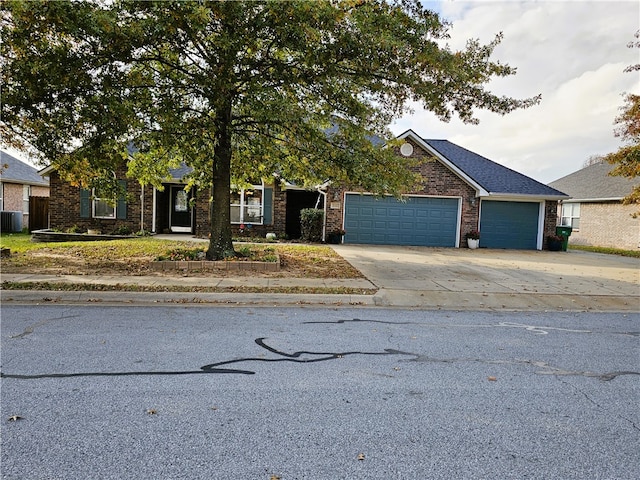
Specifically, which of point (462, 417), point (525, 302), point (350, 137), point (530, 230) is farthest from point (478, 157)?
point (462, 417)

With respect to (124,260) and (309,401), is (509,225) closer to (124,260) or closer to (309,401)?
(124,260)

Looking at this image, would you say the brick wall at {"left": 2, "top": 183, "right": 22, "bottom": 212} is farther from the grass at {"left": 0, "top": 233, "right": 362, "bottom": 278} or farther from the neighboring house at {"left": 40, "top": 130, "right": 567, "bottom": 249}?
the grass at {"left": 0, "top": 233, "right": 362, "bottom": 278}

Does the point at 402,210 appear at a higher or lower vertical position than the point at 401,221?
higher

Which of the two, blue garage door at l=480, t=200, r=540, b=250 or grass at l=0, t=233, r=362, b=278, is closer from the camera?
grass at l=0, t=233, r=362, b=278

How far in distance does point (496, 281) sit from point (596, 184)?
2095 cm

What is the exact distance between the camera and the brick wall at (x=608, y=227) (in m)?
22.9

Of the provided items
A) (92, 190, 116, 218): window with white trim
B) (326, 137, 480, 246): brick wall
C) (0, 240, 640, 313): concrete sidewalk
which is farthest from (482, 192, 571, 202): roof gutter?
(92, 190, 116, 218): window with white trim

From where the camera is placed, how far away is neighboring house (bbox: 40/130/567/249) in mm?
19219

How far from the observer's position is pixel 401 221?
19.4 m

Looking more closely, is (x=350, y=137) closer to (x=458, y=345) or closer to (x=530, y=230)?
(x=458, y=345)

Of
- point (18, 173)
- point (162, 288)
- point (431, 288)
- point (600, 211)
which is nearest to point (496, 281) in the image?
point (431, 288)

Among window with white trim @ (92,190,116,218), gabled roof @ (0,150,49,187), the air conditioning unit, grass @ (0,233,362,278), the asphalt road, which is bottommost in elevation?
the asphalt road

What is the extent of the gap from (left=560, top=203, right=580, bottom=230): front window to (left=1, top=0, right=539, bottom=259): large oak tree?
68.3ft

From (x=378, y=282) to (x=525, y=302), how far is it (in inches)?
116
